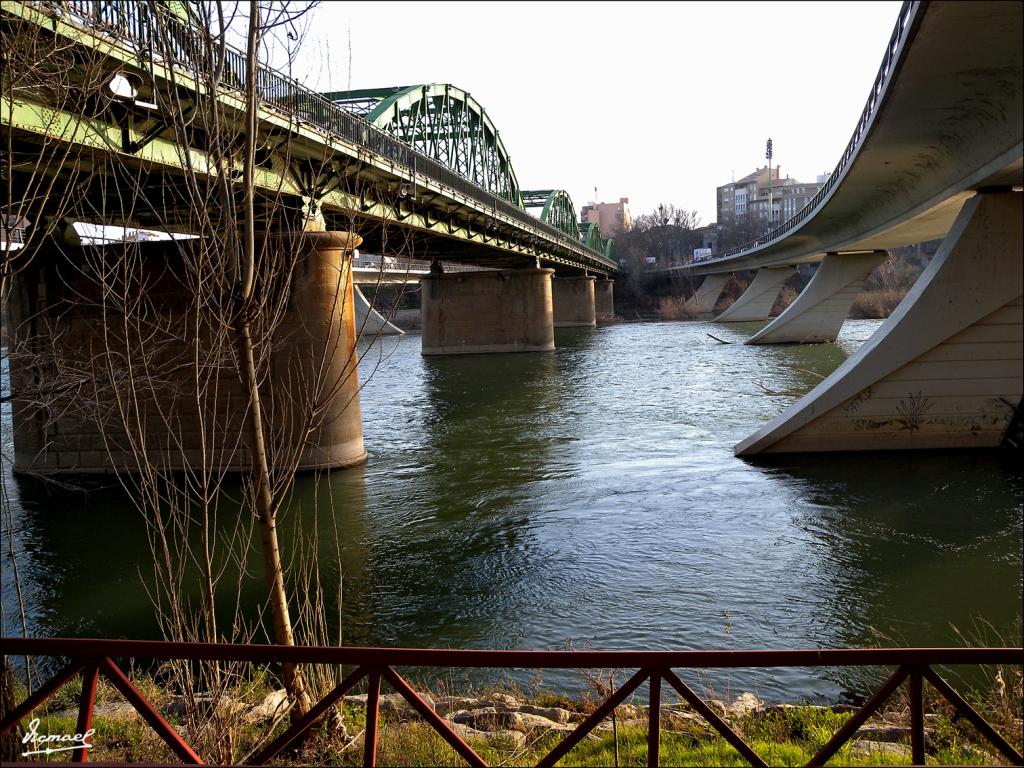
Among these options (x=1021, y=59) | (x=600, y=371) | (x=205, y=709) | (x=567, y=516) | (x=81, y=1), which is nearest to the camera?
(x=205, y=709)

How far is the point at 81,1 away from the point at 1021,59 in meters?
11.9

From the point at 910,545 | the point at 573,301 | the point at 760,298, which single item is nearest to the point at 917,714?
the point at 910,545

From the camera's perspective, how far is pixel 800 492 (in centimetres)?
1396

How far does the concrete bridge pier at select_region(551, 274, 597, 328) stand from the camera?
7788 centimetres

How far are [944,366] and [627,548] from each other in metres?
8.03

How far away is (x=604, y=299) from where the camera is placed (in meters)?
93.9

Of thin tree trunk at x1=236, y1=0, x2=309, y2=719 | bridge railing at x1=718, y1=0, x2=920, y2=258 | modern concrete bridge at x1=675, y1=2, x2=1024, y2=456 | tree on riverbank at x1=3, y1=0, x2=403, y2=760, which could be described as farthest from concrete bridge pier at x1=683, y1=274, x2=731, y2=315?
thin tree trunk at x1=236, y1=0, x2=309, y2=719

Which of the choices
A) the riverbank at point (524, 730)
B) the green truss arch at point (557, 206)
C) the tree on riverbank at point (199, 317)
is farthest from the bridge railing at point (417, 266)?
the riverbank at point (524, 730)

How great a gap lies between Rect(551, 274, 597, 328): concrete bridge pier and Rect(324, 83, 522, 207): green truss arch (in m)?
28.3

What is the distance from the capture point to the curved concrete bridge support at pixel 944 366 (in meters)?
14.9

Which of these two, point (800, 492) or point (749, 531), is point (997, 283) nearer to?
point (800, 492)

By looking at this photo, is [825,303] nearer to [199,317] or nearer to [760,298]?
[760,298]

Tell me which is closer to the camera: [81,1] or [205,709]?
[205,709]

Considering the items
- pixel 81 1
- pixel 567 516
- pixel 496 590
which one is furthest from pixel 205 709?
pixel 567 516
